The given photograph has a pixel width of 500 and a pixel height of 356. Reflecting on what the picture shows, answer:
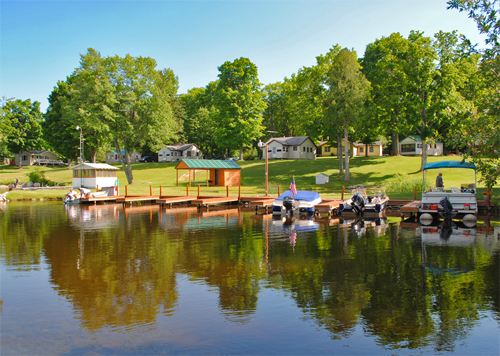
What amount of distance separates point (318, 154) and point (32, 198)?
6050 cm

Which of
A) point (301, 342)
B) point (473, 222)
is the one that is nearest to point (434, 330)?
point (301, 342)

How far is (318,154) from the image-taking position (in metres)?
88.4

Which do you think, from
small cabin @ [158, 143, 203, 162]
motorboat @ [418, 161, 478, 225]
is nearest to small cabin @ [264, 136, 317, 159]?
small cabin @ [158, 143, 203, 162]

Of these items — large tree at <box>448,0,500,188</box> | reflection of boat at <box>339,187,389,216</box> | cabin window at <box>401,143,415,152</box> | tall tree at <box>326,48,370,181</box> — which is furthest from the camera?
cabin window at <box>401,143,415,152</box>

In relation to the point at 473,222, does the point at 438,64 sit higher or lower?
higher

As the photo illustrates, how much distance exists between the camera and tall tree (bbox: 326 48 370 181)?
159 feet

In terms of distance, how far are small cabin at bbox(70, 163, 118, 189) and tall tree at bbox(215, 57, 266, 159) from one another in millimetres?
24599

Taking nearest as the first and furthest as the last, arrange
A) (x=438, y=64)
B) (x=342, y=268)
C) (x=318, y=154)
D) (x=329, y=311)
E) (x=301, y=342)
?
(x=301, y=342) < (x=329, y=311) < (x=342, y=268) < (x=438, y=64) < (x=318, y=154)

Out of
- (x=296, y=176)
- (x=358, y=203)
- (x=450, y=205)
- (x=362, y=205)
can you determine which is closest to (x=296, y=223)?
(x=358, y=203)

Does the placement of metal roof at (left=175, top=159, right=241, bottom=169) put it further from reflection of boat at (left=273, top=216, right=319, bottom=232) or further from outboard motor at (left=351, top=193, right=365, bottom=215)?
outboard motor at (left=351, top=193, right=365, bottom=215)

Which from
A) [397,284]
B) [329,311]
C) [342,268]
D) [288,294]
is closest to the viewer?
[329,311]

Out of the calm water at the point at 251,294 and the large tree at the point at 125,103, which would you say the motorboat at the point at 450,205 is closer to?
the calm water at the point at 251,294

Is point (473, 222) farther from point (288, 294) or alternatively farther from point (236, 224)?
point (288, 294)

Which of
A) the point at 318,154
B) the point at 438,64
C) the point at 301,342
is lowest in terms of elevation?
the point at 301,342
